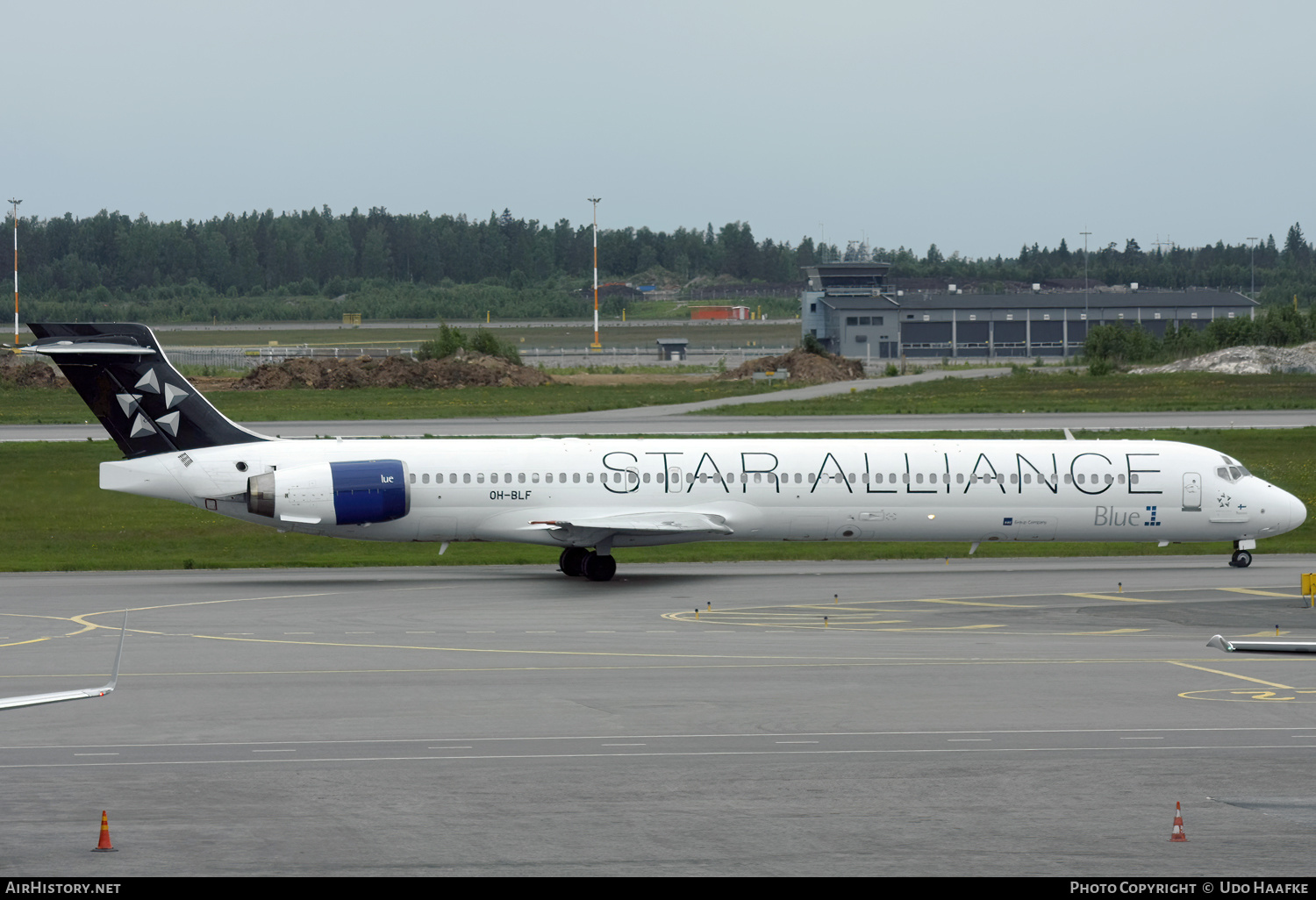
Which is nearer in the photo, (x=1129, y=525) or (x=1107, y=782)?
(x=1107, y=782)

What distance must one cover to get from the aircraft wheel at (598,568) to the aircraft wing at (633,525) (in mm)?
452

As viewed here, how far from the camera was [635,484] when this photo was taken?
Result: 35.9 metres

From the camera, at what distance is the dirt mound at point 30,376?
90562mm

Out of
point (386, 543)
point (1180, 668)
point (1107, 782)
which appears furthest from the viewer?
point (386, 543)

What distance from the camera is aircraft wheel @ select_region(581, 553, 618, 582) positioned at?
35250mm

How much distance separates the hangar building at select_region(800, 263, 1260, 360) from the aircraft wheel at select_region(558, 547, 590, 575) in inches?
4193

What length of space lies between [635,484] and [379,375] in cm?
5881

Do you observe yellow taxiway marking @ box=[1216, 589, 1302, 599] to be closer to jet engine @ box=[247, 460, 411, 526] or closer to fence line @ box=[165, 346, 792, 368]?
jet engine @ box=[247, 460, 411, 526]

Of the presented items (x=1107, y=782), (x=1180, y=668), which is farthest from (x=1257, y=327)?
(x=1107, y=782)

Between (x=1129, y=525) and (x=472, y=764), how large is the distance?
23.6 m

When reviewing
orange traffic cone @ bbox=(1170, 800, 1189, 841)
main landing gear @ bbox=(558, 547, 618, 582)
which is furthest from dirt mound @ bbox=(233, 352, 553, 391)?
orange traffic cone @ bbox=(1170, 800, 1189, 841)

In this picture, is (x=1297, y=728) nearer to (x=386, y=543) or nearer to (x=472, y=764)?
(x=472, y=764)

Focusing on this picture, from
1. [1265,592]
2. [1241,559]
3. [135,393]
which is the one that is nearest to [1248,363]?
[1241,559]
